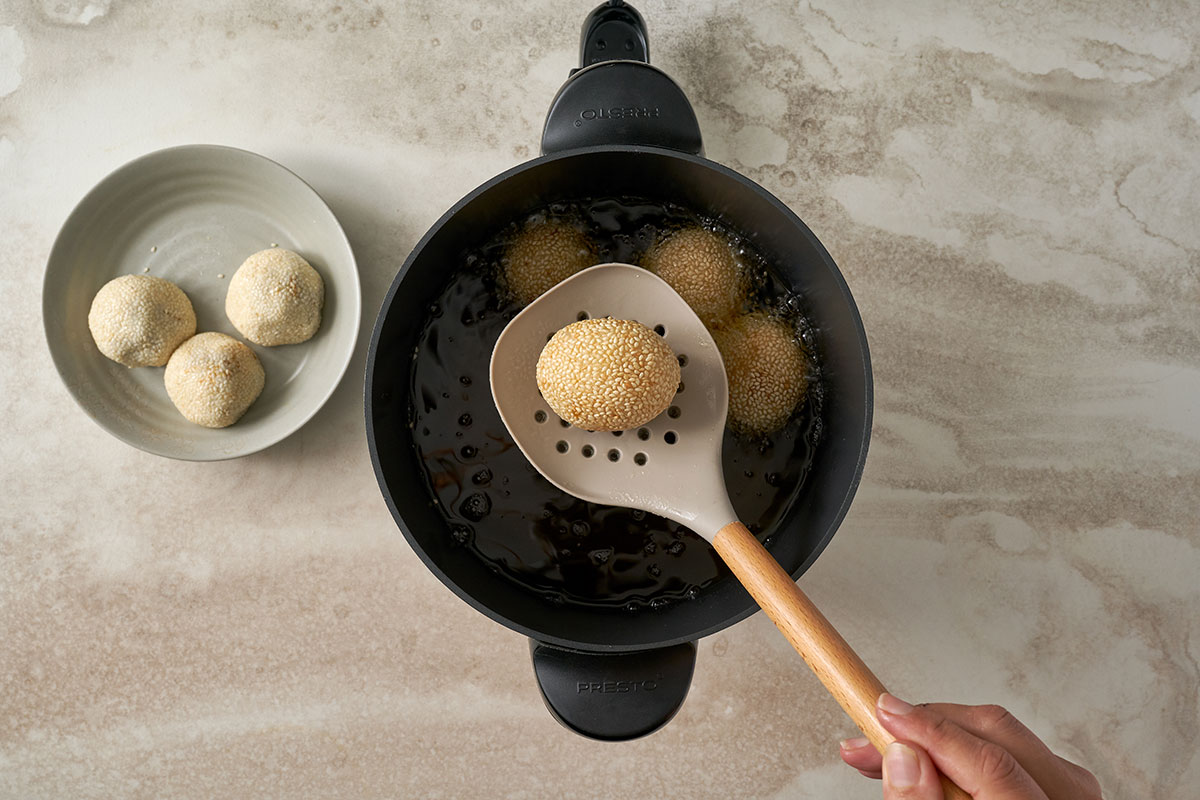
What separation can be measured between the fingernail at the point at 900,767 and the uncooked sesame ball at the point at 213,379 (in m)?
0.57

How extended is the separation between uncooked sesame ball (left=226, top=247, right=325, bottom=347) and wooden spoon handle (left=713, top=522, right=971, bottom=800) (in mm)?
427

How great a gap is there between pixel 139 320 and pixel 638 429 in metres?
0.45

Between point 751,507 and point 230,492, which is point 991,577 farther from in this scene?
point 230,492

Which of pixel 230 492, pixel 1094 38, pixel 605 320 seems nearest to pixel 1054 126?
pixel 1094 38

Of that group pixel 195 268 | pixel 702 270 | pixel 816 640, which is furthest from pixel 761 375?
pixel 195 268

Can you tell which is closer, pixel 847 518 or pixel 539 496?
pixel 539 496

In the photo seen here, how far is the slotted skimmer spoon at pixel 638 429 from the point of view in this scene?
54 centimetres

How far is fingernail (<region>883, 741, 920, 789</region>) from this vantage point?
40cm

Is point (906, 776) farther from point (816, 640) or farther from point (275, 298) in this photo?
point (275, 298)

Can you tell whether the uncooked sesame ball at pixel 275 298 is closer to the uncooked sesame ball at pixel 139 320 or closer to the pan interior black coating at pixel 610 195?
the uncooked sesame ball at pixel 139 320

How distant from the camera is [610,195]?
0.61 meters

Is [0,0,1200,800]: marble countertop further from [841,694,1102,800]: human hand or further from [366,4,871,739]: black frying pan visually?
[841,694,1102,800]: human hand

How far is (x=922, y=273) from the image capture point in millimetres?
724

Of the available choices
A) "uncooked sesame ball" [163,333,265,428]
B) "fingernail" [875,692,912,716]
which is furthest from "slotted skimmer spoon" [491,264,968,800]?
"uncooked sesame ball" [163,333,265,428]
